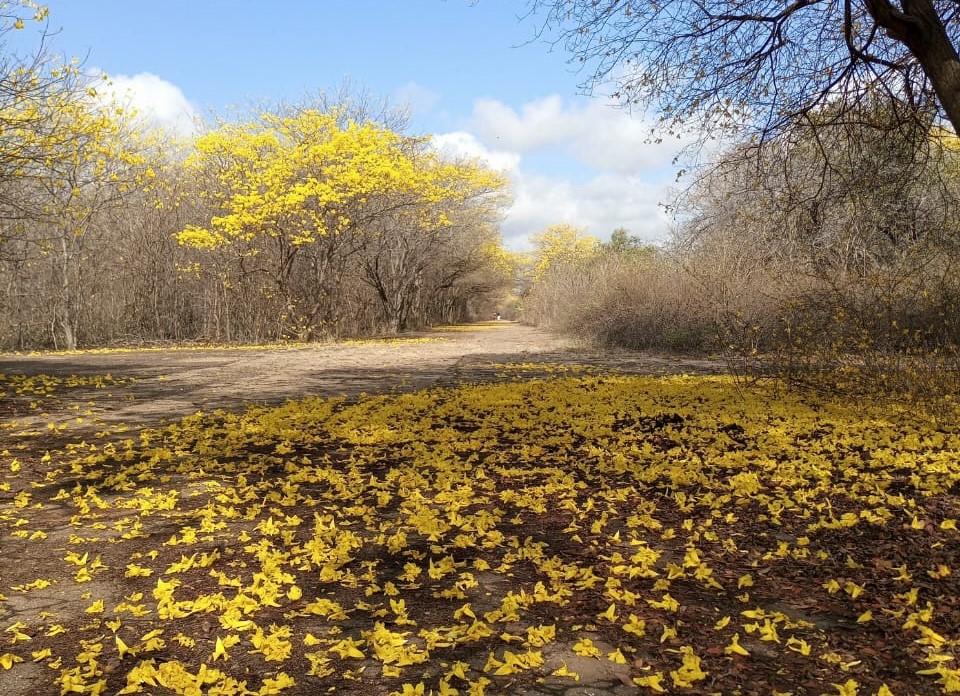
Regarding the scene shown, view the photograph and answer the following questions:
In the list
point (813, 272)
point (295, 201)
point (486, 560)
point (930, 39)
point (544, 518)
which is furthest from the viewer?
point (295, 201)

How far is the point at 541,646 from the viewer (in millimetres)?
2729

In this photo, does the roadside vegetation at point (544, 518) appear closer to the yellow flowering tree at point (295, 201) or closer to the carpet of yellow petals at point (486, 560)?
the carpet of yellow petals at point (486, 560)

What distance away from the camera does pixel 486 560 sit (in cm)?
372

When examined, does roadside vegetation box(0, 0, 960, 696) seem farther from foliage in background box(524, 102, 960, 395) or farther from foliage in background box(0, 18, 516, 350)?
foliage in background box(0, 18, 516, 350)

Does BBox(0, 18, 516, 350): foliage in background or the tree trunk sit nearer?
the tree trunk

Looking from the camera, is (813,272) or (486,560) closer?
(486,560)

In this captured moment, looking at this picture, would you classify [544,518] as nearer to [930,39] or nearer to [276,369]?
[930,39]

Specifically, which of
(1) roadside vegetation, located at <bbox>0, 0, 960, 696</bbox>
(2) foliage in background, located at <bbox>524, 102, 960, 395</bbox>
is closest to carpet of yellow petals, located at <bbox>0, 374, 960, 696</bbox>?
(1) roadside vegetation, located at <bbox>0, 0, 960, 696</bbox>

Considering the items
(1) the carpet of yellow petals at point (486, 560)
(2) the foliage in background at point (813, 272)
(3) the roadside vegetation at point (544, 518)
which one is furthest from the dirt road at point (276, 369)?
(1) the carpet of yellow petals at point (486, 560)

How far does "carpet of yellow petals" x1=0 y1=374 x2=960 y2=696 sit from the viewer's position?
2.61 meters

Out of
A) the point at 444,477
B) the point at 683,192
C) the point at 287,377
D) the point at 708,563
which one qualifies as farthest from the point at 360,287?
the point at 708,563

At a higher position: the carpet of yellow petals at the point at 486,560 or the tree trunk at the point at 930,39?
the tree trunk at the point at 930,39

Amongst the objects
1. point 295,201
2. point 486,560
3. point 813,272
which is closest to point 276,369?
point 295,201

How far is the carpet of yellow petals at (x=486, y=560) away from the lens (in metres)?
2.61
